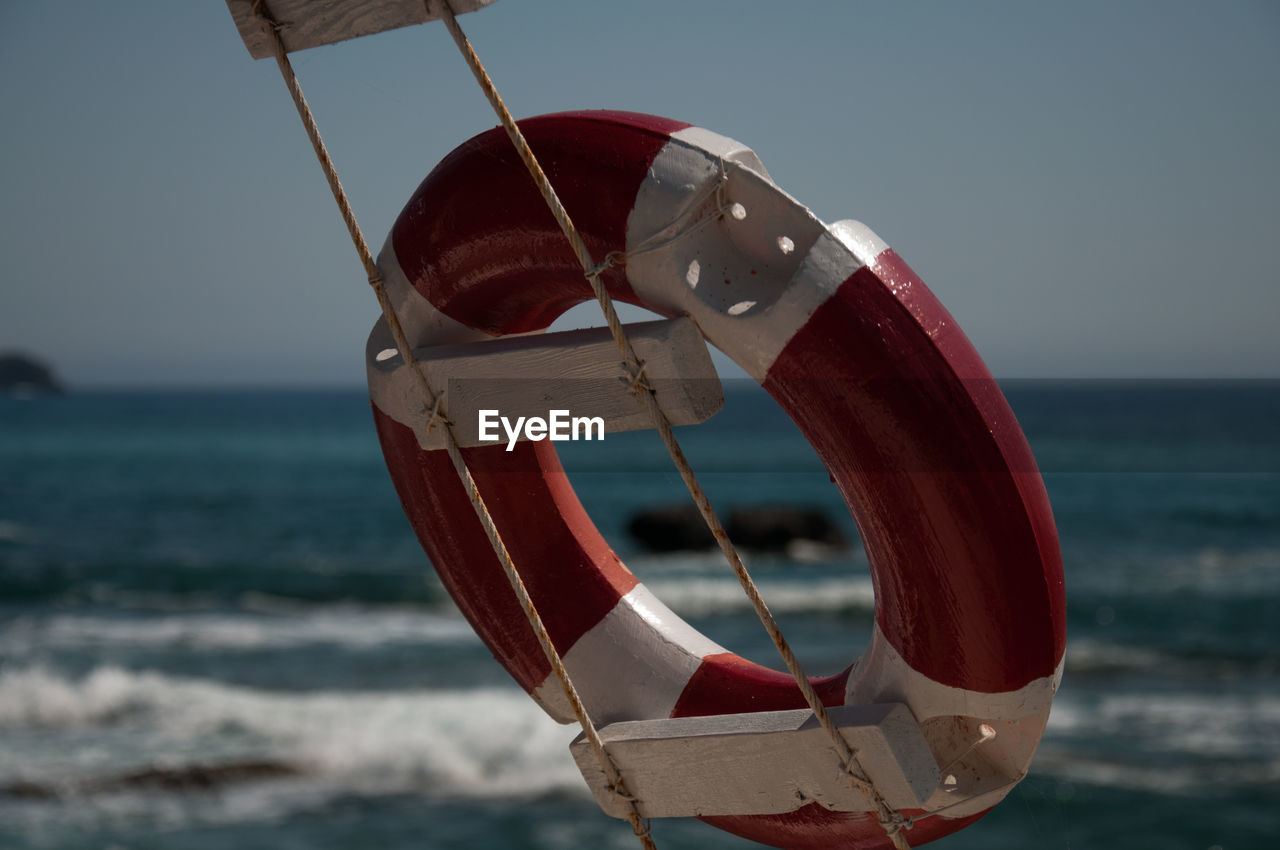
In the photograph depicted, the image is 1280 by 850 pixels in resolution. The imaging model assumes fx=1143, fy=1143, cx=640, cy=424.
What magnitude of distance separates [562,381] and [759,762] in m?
0.57

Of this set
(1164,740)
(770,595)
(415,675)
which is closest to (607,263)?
(1164,740)

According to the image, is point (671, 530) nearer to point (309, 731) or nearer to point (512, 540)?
point (309, 731)

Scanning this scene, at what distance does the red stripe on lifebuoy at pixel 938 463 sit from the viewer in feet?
4.53

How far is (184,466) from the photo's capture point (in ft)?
99.4

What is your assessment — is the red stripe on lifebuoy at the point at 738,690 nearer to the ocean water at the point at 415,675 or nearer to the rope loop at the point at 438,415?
the ocean water at the point at 415,675

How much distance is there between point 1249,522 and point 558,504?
18503 millimetres

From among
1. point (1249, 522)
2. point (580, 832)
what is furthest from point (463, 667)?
point (1249, 522)

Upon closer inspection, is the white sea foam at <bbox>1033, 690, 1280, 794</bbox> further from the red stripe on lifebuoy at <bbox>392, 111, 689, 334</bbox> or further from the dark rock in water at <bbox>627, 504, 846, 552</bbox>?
the dark rock in water at <bbox>627, 504, 846, 552</bbox>

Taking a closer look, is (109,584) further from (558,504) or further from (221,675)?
(558,504)

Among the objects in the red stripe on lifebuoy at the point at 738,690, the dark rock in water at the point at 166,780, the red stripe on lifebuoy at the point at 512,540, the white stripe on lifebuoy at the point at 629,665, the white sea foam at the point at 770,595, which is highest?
the red stripe on lifebuoy at the point at 512,540

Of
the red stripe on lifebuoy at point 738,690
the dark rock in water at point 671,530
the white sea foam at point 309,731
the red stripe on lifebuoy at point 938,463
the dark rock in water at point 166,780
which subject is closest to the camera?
the red stripe on lifebuoy at point 938,463

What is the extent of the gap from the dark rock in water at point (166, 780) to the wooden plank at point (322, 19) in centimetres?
596

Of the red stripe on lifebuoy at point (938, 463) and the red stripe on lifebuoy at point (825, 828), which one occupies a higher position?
the red stripe on lifebuoy at point (938, 463)

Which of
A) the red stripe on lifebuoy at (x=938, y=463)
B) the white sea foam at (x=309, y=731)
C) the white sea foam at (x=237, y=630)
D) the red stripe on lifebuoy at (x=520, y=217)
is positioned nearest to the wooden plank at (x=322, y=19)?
the red stripe on lifebuoy at (x=520, y=217)
